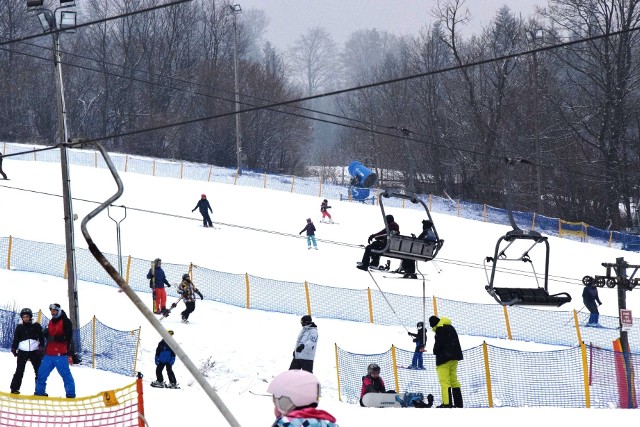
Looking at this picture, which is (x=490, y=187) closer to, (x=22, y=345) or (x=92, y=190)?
(x=92, y=190)

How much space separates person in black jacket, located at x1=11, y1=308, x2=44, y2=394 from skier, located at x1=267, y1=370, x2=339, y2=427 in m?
9.84

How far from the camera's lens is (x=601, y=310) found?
1179 inches

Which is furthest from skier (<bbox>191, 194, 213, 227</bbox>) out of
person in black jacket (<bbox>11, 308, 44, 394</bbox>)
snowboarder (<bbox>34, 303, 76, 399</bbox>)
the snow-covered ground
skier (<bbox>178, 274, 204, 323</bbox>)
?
snowboarder (<bbox>34, 303, 76, 399</bbox>)

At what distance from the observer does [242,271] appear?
1244 inches

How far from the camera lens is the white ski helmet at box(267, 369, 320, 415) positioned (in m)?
4.76

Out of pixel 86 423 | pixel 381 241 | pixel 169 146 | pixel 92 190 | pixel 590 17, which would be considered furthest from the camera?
pixel 169 146

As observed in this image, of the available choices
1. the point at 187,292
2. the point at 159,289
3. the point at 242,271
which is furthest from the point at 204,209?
the point at 187,292

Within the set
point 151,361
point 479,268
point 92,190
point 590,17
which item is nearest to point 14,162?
point 92,190

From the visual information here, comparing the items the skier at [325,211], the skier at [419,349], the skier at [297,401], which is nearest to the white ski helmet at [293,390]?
the skier at [297,401]

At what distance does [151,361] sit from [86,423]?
9.66 metres

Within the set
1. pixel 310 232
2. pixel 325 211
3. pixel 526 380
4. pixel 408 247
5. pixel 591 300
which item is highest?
pixel 408 247

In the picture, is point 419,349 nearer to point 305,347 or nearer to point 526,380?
point 526,380

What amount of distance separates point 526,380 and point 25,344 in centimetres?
820

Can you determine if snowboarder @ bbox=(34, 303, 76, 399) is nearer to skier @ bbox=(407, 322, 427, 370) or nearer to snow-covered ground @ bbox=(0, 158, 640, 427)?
snow-covered ground @ bbox=(0, 158, 640, 427)
